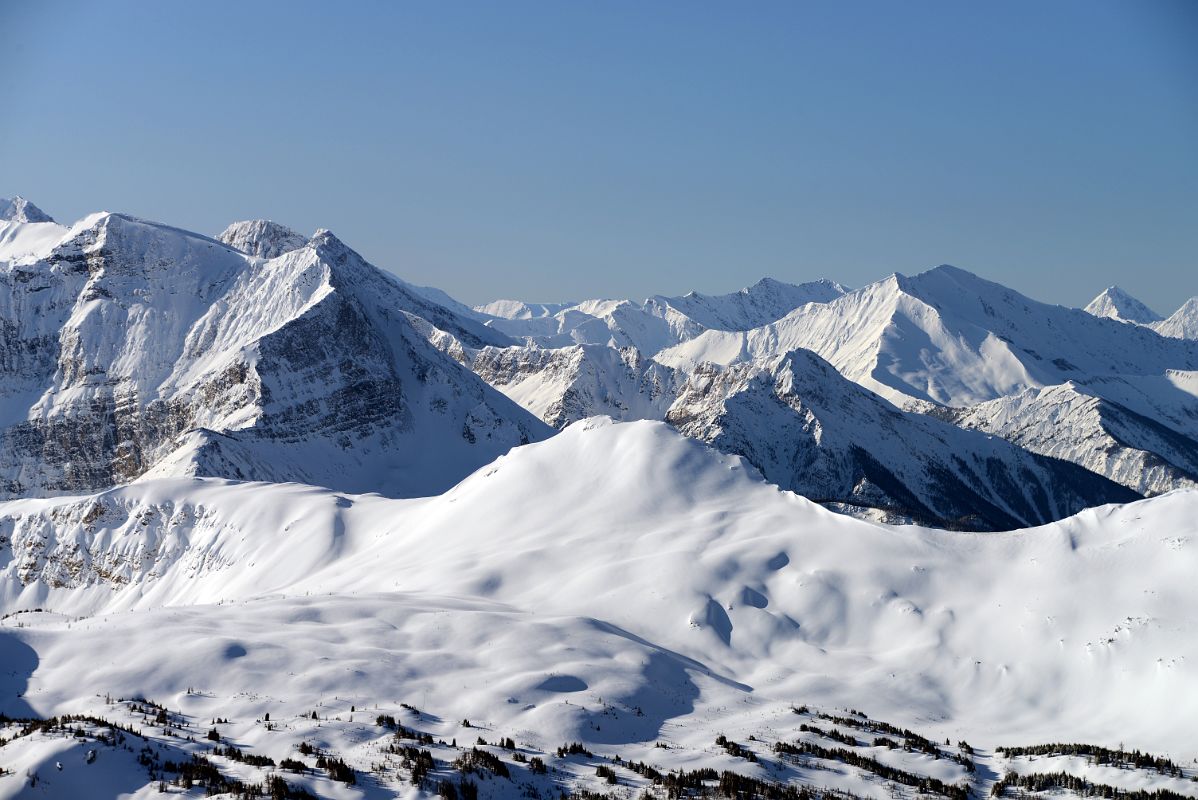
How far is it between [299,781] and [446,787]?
3.62 m

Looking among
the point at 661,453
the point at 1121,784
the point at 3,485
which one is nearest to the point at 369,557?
the point at 661,453

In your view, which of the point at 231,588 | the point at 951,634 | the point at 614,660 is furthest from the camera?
the point at 231,588

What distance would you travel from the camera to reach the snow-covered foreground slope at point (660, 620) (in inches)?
1714

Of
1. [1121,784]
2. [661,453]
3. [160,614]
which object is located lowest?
[160,614]

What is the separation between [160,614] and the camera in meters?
52.1

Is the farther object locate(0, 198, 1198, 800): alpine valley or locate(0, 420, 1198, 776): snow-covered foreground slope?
locate(0, 420, 1198, 776): snow-covered foreground slope

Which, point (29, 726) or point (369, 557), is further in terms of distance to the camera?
point (369, 557)

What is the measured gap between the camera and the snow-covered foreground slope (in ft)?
143

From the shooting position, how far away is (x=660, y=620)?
6419cm

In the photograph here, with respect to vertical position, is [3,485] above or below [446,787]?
below

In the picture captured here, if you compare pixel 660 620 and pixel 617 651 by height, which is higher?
pixel 660 620

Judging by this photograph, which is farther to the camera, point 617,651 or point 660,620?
point 660,620

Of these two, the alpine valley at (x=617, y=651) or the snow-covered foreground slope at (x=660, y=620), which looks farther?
the snow-covered foreground slope at (x=660, y=620)

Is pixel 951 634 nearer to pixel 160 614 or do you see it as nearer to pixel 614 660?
pixel 614 660
